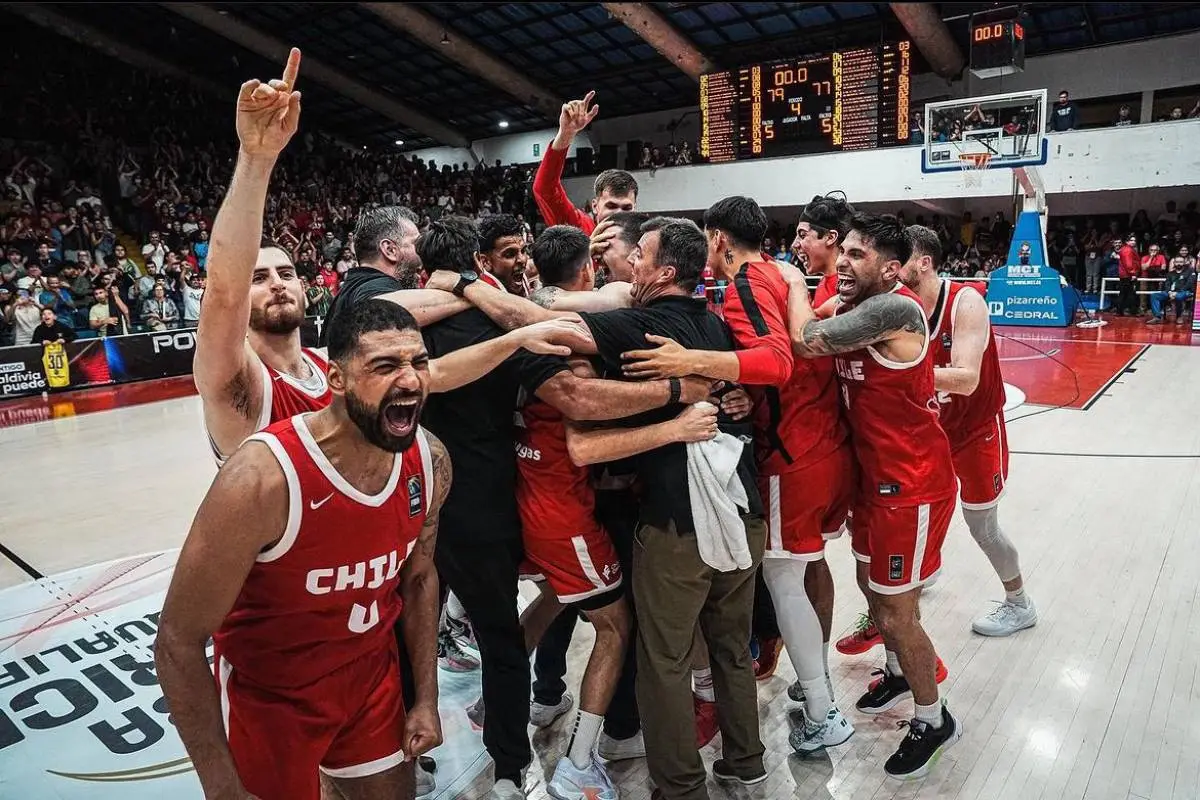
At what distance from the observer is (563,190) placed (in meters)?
4.28

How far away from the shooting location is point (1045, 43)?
1892 centimetres

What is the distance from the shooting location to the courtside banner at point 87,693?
9.38ft

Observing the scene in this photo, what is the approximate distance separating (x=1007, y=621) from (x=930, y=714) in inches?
49.1

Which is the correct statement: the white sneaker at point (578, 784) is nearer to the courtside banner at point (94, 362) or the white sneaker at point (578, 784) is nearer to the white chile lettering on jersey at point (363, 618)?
the white chile lettering on jersey at point (363, 618)

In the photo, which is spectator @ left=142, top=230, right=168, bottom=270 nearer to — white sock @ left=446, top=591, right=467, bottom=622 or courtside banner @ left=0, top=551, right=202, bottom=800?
courtside banner @ left=0, top=551, right=202, bottom=800

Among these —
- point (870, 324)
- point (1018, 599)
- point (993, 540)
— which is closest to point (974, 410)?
point (993, 540)

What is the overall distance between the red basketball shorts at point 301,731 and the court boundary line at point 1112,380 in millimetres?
8388

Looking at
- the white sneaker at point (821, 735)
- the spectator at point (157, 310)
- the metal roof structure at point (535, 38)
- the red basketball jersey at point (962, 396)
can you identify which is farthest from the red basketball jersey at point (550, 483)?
the metal roof structure at point (535, 38)

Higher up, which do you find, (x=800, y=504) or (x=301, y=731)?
(x=800, y=504)

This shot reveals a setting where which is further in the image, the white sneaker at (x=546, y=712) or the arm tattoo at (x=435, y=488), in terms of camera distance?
the white sneaker at (x=546, y=712)

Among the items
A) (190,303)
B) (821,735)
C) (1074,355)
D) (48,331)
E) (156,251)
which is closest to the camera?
(821,735)

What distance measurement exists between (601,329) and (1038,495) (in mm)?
4622

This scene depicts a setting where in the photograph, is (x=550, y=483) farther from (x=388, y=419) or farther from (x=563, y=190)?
(x=563, y=190)

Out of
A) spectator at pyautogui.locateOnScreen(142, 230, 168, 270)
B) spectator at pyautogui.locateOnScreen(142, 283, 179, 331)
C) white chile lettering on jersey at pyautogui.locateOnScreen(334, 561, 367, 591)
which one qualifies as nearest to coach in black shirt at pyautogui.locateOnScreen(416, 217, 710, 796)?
white chile lettering on jersey at pyautogui.locateOnScreen(334, 561, 367, 591)
